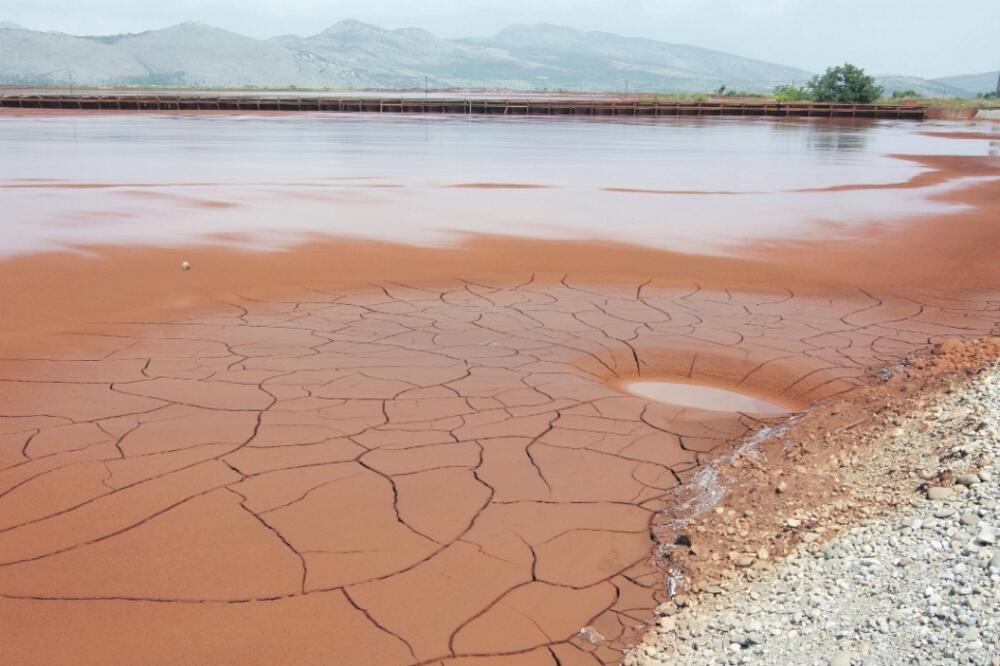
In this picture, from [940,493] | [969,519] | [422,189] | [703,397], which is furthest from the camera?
[422,189]

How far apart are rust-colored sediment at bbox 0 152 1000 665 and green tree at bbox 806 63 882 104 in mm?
52032

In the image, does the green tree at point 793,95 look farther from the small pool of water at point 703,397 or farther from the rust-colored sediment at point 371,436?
the small pool of water at point 703,397

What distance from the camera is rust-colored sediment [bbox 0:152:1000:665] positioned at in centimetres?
281

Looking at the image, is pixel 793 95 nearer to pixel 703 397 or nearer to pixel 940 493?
pixel 703 397

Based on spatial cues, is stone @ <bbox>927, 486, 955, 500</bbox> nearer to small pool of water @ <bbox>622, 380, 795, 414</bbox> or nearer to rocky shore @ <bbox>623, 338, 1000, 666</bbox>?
rocky shore @ <bbox>623, 338, 1000, 666</bbox>

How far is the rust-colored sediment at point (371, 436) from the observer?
9.21ft

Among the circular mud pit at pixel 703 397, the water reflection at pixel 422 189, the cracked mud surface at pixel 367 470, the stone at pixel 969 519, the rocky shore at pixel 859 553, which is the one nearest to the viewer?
the rocky shore at pixel 859 553

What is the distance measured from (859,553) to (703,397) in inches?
89.0

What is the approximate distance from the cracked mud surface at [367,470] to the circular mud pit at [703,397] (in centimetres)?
14

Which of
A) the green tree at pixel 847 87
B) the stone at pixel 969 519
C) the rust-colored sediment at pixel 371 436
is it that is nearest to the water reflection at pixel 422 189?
the rust-colored sediment at pixel 371 436

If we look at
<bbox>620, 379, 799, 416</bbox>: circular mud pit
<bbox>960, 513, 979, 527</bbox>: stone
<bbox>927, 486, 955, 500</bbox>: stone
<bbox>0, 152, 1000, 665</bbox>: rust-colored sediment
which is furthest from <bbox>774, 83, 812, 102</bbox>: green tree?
<bbox>960, 513, 979, 527</bbox>: stone

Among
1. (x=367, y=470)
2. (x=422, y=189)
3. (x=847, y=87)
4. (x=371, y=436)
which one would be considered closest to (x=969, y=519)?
A: (x=367, y=470)

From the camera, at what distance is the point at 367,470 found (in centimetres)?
378

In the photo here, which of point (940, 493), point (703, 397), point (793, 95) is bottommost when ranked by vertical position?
point (703, 397)
